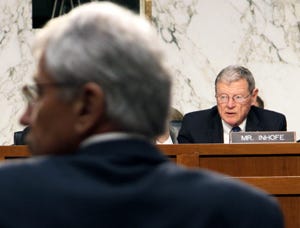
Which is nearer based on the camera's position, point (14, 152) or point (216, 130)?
point (14, 152)

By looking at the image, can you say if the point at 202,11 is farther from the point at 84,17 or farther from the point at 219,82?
the point at 84,17

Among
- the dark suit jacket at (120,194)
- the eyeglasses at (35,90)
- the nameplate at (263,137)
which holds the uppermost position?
the eyeglasses at (35,90)

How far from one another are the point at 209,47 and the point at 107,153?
751cm

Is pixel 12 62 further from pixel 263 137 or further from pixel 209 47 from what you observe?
pixel 263 137

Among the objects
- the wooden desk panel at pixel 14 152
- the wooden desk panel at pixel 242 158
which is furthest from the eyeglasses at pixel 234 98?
the wooden desk panel at pixel 14 152

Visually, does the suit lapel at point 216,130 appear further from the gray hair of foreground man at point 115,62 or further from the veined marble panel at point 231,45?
the gray hair of foreground man at point 115,62

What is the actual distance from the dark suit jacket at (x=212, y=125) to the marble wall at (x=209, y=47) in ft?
6.27

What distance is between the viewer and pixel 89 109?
1729mm

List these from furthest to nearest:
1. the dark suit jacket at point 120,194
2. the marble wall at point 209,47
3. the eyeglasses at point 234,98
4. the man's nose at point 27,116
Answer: the marble wall at point 209,47
the eyeglasses at point 234,98
the man's nose at point 27,116
the dark suit jacket at point 120,194

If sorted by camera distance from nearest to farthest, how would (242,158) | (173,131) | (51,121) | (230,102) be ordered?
(51,121) < (242,158) < (230,102) < (173,131)

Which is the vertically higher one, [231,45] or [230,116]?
[231,45]

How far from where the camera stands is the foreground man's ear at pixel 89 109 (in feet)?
5.60

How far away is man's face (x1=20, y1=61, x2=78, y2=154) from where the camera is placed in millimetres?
1746

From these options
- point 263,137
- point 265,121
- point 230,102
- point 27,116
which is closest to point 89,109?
point 27,116
